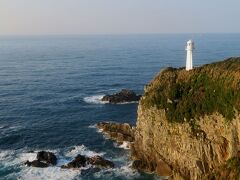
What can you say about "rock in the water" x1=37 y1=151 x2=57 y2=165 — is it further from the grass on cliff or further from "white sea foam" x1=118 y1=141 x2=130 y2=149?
the grass on cliff

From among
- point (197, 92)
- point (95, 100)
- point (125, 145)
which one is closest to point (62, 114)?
point (95, 100)

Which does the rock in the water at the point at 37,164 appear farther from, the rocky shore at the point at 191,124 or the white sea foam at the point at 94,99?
the white sea foam at the point at 94,99

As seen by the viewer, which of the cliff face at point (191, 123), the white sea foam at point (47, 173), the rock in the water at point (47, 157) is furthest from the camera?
the rock in the water at point (47, 157)

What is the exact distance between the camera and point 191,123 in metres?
63.0


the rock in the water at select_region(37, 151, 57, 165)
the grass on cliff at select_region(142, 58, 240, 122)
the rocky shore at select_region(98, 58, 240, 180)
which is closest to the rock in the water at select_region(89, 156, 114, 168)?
the rocky shore at select_region(98, 58, 240, 180)

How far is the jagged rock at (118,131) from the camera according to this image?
82.5 m

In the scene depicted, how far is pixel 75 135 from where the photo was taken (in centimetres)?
8688

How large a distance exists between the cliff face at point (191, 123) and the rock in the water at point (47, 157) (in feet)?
48.4

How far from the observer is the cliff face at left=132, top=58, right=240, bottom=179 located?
191 feet

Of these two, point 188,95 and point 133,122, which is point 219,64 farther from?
point 133,122

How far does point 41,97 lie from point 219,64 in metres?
63.9

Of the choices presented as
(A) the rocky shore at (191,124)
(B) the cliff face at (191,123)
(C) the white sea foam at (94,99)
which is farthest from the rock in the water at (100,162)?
(C) the white sea foam at (94,99)

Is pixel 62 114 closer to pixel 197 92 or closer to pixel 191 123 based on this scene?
pixel 197 92

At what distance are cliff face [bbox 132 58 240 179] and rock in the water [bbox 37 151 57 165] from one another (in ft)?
48.4
